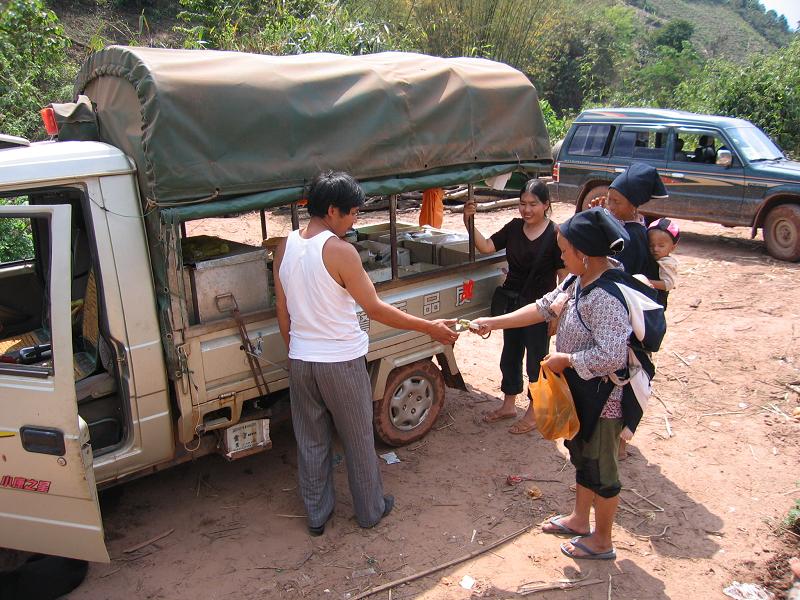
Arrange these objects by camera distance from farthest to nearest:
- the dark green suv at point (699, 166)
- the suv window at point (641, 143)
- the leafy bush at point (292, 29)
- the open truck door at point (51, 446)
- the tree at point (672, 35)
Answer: the tree at point (672, 35)
the leafy bush at point (292, 29)
the suv window at point (641, 143)
the dark green suv at point (699, 166)
the open truck door at point (51, 446)

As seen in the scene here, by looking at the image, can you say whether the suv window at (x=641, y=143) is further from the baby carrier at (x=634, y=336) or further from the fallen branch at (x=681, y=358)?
the baby carrier at (x=634, y=336)

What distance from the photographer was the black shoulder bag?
4.66 metres

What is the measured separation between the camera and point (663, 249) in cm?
416

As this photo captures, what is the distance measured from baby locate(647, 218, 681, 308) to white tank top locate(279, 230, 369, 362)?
201 centimetres

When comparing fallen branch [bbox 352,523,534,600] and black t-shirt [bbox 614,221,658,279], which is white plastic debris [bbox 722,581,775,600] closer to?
fallen branch [bbox 352,523,534,600]

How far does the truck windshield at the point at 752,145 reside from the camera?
9.84 m

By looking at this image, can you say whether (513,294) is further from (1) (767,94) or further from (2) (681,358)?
(1) (767,94)

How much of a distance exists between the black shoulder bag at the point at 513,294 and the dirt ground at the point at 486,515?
0.94m

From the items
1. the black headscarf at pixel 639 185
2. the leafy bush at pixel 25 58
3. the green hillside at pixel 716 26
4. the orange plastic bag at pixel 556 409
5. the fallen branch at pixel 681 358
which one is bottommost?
the fallen branch at pixel 681 358

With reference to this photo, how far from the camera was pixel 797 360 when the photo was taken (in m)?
6.18

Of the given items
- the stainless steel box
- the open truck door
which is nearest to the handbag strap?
the stainless steel box

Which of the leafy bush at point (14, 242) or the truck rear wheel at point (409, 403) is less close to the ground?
the leafy bush at point (14, 242)

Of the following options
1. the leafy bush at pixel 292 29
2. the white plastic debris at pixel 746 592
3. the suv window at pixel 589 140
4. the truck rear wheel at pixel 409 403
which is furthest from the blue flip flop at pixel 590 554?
the leafy bush at pixel 292 29

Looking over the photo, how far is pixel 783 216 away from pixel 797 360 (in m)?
4.25
